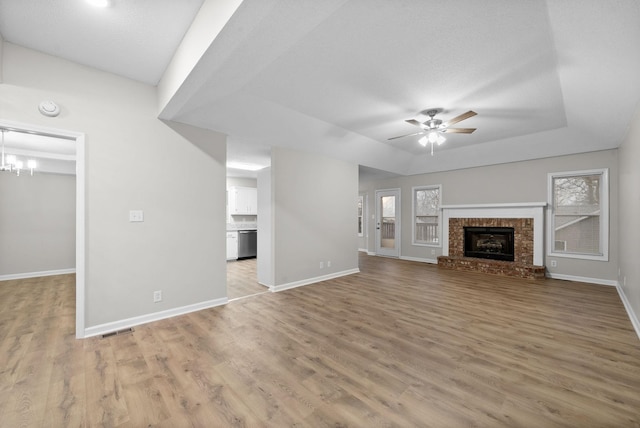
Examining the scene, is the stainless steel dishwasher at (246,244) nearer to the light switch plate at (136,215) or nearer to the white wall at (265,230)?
the white wall at (265,230)

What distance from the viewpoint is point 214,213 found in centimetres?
368

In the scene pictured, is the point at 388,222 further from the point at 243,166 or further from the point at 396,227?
the point at 243,166

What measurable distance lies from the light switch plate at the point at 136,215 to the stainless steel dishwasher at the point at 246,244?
15.1 feet

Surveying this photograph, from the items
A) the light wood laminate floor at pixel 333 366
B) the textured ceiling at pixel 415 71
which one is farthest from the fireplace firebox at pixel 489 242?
the light wood laminate floor at pixel 333 366

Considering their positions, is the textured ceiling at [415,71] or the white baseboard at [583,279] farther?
the white baseboard at [583,279]

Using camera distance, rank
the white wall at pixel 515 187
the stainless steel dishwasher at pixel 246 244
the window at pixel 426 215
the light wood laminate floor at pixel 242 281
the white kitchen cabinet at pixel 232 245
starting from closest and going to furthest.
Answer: the light wood laminate floor at pixel 242 281, the white wall at pixel 515 187, the window at pixel 426 215, the white kitchen cabinet at pixel 232 245, the stainless steel dishwasher at pixel 246 244

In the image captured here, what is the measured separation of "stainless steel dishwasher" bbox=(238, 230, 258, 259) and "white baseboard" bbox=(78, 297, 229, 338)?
13.3 ft

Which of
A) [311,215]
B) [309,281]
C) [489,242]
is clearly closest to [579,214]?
[489,242]

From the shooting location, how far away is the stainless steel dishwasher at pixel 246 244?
25.3ft

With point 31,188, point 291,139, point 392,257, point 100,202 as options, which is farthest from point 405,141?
point 31,188

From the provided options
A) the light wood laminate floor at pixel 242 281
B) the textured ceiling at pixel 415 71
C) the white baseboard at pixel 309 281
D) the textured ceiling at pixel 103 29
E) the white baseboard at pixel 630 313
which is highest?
the textured ceiling at pixel 103 29

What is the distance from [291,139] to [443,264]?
15.7 feet

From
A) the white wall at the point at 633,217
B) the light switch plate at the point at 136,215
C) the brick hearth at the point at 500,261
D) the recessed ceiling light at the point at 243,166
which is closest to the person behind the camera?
the white wall at the point at 633,217

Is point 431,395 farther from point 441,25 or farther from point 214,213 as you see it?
point 214,213
